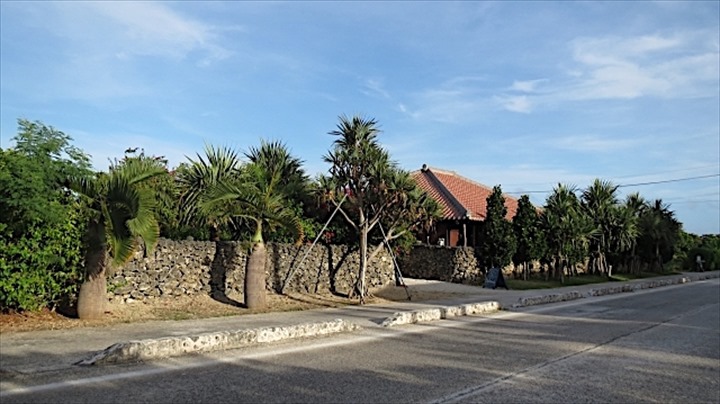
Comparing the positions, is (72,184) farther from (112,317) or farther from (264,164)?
(264,164)

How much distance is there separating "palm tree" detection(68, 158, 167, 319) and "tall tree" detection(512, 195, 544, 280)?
2064 cm

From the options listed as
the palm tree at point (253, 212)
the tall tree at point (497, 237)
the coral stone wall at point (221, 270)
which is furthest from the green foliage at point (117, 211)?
the tall tree at point (497, 237)

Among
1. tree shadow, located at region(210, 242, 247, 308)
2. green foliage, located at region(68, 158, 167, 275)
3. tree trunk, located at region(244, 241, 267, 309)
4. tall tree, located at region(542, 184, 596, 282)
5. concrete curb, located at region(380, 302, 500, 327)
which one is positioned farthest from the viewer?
tall tree, located at region(542, 184, 596, 282)

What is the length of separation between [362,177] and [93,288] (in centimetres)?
902

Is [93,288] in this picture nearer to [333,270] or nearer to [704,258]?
[333,270]

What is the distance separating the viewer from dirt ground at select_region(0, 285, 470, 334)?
11.1 m

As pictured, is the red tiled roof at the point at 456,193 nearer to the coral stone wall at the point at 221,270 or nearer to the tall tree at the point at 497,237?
the tall tree at the point at 497,237

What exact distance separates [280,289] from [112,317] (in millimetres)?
6567

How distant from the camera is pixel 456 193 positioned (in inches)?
1373

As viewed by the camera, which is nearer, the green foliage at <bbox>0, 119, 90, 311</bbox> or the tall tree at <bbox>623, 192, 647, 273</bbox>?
the green foliage at <bbox>0, 119, 90, 311</bbox>

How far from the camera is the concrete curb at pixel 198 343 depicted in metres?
7.98

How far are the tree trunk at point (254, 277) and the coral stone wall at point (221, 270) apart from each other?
91 centimetres

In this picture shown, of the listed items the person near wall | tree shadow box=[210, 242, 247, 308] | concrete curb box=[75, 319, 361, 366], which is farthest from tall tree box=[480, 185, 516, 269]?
the person near wall

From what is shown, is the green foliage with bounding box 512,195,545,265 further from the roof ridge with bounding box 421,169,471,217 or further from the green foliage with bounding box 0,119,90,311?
the green foliage with bounding box 0,119,90,311
